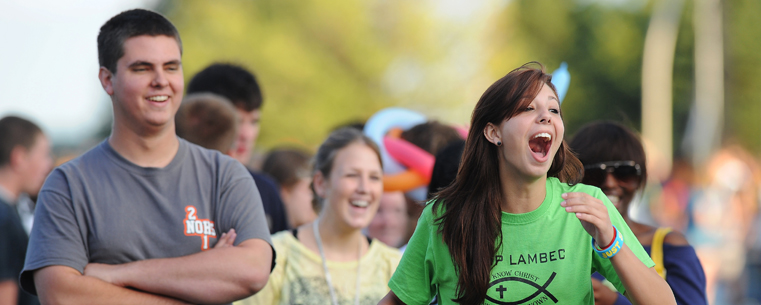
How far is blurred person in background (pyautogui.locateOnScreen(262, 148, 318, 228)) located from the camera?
24.7 feet

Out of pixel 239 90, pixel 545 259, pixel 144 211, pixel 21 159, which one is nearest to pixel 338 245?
pixel 144 211

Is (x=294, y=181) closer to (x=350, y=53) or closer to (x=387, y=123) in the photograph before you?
(x=387, y=123)

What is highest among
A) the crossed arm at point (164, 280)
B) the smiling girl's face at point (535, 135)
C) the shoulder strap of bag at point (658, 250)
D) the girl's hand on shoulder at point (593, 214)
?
the smiling girl's face at point (535, 135)

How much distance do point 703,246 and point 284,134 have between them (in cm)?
1758

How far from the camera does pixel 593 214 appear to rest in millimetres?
2504

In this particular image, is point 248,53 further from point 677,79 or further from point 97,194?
point 97,194

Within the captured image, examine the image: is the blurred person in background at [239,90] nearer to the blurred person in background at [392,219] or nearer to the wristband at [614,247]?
the blurred person in background at [392,219]

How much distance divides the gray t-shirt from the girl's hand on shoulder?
1499 mm

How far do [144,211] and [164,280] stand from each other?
32cm

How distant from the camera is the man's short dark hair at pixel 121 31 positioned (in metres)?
3.35

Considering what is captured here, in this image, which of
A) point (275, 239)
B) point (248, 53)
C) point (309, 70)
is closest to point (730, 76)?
point (309, 70)

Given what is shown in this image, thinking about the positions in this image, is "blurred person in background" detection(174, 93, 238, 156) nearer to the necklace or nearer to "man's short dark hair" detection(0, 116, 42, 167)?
the necklace

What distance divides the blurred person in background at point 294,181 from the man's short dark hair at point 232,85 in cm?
183

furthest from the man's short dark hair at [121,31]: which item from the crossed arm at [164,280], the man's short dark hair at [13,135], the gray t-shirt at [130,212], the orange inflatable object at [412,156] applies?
the man's short dark hair at [13,135]
